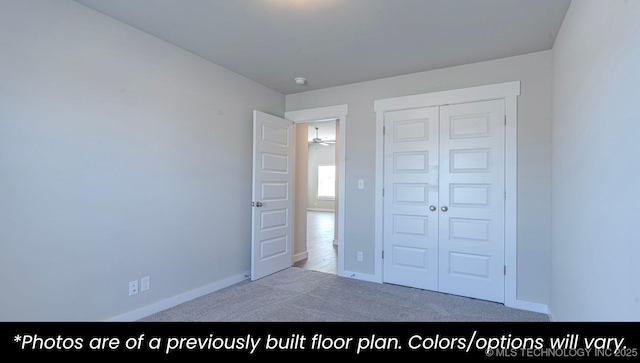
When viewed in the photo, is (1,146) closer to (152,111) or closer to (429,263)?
(152,111)

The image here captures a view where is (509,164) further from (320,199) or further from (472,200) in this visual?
(320,199)

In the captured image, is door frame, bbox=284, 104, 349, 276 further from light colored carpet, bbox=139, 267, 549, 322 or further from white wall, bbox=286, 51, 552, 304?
light colored carpet, bbox=139, 267, 549, 322

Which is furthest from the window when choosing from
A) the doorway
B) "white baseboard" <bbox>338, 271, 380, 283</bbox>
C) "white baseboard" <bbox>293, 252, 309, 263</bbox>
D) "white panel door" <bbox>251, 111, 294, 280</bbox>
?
"white baseboard" <bbox>338, 271, 380, 283</bbox>

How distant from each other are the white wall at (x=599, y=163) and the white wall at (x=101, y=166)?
10.1 ft

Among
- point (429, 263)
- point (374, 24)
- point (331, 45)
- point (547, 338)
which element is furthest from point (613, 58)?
point (429, 263)

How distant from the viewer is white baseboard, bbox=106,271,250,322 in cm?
244

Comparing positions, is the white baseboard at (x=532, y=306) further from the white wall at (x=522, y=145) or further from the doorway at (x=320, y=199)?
the doorway at (x=320, y=199)

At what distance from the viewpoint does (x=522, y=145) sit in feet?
9.36

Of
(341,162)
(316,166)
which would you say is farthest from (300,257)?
(316,166)

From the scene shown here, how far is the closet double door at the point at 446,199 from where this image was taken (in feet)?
9.80

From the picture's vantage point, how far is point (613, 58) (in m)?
1.33

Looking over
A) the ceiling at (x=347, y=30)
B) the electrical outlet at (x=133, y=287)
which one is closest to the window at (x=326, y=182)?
the ceiling at (x=347, y=30)

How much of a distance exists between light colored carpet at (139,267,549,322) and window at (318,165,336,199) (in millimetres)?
8393

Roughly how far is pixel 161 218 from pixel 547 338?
10.2 feet
